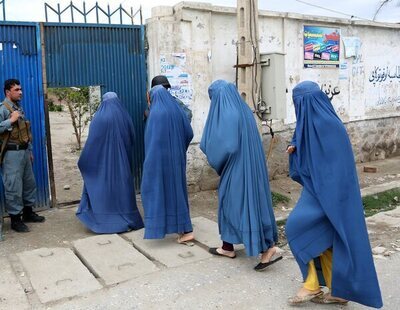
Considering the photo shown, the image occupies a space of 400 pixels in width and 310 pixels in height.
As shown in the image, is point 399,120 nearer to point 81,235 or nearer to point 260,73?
point 260,73

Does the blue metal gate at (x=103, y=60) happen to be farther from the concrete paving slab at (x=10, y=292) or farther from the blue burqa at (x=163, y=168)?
the concrete paving slab at (x=10, y=292)

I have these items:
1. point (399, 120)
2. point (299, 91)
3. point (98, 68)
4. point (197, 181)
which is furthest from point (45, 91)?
point (399, 120)

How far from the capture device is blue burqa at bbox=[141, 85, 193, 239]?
4.34m

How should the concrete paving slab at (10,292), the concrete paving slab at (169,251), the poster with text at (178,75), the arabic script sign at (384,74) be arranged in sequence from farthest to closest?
the arabic script sign at (384,74) → the poster with text at (178,75) → the concrete paving slab at (169,251) → the concrete paving slab at (10,292)

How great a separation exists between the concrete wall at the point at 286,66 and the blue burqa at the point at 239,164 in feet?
7.72

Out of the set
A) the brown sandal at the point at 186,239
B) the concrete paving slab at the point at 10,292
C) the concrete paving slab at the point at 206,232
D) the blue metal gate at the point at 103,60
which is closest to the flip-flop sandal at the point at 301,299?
the concrete paving slab at the point at 206,232

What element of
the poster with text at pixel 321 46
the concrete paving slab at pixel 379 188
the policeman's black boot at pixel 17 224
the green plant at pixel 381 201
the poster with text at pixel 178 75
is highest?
the poster with text at pixel 321 46

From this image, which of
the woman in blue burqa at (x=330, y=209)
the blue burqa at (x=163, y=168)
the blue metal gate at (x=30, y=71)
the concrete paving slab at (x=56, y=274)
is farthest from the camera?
the blue metal gate at (x=30, y=71)

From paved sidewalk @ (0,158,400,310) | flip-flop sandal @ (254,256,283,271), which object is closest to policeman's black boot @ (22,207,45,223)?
paved sidewalk @ (0,158,400,310)

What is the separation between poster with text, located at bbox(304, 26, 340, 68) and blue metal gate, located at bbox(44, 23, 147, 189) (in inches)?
116

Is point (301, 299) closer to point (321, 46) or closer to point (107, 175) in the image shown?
point (107, 175)

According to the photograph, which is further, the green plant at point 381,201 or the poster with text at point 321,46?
the poster with text at point 321,46

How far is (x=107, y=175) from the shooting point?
16.2 ft

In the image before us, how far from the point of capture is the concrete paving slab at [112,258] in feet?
12.5
